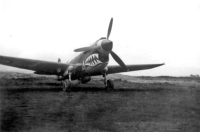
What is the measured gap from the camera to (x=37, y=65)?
17.7 metres

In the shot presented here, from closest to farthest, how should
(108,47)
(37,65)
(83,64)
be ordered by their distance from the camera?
(108,47), (83,64), (37,65)

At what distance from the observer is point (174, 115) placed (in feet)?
25.6

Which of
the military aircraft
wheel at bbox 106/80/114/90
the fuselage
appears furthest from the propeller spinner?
wheel at bbox 106/80/114/90

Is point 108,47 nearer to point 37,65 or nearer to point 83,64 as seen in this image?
point 83,64

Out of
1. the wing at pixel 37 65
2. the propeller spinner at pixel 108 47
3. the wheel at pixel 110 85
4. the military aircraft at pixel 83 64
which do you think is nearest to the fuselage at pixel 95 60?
the military aircraft at pixel 83 64

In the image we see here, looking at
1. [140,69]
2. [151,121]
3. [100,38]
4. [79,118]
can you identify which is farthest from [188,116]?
[140,69]

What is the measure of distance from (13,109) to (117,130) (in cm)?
406

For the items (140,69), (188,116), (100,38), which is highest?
→ (100,38)

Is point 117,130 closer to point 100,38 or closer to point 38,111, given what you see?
point 38,111

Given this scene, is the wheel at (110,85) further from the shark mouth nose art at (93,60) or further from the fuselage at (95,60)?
the shark mouth nose art at (93,60)

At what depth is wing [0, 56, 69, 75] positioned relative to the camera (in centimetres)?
1631

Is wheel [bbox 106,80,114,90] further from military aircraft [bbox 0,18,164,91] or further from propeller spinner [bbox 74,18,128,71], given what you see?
propeller spinner [bbox 74,18,128,71]

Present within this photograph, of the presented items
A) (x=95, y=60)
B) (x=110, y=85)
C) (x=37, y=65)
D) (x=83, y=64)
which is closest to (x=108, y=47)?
(x=95, y=60)

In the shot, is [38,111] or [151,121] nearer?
[151,121]
